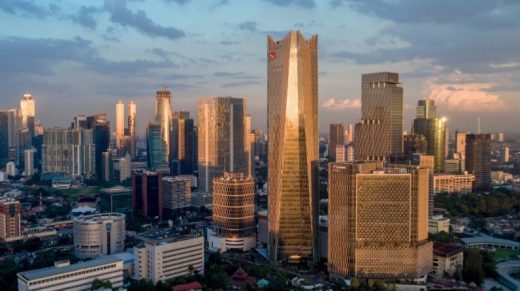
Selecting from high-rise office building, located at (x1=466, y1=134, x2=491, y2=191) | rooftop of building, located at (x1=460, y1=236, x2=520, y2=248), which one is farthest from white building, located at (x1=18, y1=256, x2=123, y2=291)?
high-rise office building, located at (x1=466, y1=134, x2=491, y2=191)

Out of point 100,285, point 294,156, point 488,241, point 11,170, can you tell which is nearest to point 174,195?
point 294,156

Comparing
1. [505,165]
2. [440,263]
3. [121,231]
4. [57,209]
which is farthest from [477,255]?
[505,165]

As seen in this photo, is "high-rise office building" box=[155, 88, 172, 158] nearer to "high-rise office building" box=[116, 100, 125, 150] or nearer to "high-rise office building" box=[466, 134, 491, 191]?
"high-rise office building" box=[116, 100, 125, 150]

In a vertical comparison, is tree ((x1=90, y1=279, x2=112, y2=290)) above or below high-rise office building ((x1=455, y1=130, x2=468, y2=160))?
below

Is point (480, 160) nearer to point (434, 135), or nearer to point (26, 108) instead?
point (434, 135)

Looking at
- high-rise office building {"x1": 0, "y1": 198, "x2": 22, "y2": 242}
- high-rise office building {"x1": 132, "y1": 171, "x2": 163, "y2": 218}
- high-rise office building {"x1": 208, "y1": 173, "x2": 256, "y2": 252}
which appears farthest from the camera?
high-rise office building {"x1": 132, "y1": 171, "x2": 163, "y2": 218}
